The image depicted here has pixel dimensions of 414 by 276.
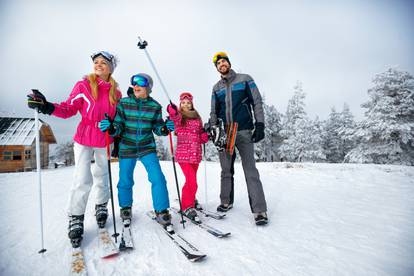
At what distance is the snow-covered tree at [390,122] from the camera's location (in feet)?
51.0

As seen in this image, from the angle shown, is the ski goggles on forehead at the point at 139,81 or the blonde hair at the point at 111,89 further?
the ski goggles on forehead at the point at 139,81

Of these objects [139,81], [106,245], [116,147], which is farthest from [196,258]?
[139,81]

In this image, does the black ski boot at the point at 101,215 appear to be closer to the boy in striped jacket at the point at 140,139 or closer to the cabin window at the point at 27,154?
the boy in striped jacket at the point at 140,139

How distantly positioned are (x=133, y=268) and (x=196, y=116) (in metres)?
2.91

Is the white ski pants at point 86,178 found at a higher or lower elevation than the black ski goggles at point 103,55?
lower

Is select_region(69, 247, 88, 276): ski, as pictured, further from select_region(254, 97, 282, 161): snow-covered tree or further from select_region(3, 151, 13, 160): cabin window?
select_region(254, 97, 282, 161): snow-covered tree

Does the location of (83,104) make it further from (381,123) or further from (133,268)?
(381,123)

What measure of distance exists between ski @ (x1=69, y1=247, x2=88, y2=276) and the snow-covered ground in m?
0.07

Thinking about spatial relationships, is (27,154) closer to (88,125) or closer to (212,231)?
(88,125)

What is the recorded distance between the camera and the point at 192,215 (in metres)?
3.54

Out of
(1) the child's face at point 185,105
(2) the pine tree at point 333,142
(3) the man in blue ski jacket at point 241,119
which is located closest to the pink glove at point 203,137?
(3) the man in blue ski jacket at point 241,119

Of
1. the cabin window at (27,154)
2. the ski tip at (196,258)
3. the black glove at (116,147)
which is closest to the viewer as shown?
the ski tip at (196,258)

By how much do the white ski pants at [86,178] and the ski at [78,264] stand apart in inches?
24.0

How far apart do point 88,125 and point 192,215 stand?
2273 mm
